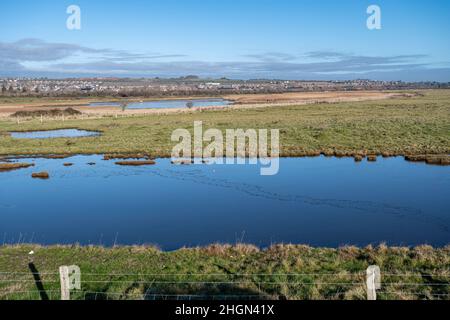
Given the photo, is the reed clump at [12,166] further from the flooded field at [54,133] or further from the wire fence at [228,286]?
the wire fence at [228,286]

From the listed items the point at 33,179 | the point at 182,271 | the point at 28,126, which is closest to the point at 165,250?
the point at 182,271

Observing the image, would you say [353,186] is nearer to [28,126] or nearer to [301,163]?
[301,163]

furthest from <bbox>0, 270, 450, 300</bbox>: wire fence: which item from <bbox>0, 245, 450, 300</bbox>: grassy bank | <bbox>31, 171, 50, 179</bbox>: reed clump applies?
<bbox>31, 171, 50, 179</bbox>: reed clump

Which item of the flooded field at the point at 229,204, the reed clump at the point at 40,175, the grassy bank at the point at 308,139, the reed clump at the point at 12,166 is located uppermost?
the grassy bank at the point at 308,139

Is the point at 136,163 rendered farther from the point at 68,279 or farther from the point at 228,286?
the point at 68,279

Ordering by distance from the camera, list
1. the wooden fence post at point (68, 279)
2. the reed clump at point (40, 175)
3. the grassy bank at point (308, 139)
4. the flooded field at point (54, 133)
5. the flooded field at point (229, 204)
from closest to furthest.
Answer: the wooden fence post at point (68, 279)
the flooded field at point (229, 204)
the reed clump at point (40, 175)
the grassy bank at point (308, 139)
the flooded field at point (54, 133)

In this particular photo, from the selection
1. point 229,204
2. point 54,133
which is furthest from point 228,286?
point 54,133

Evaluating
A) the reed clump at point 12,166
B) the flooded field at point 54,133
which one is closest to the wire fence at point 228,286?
the reed clump at point 12,166

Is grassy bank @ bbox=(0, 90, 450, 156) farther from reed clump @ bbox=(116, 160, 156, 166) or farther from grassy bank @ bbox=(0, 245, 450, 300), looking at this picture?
grassy bank @ bbox=(0, 245, 450, 300)
